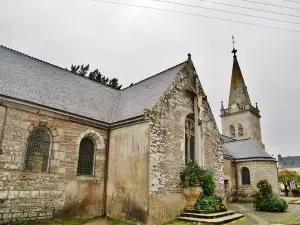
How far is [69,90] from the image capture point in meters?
12.9

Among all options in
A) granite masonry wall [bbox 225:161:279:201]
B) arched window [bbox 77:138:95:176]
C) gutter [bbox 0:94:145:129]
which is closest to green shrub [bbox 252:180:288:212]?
granite masonry wall [bbox 225:161:279:201]

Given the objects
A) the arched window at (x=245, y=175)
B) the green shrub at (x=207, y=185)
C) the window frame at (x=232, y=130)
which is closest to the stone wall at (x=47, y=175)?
the green shrub at (x=207, y=185)

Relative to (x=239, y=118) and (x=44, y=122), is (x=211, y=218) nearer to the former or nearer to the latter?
(x=44, y=122)

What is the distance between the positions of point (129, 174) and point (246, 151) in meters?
15.5

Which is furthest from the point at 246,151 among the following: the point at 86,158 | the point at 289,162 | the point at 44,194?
the point at 289,162

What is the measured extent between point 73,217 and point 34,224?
5.37 ft

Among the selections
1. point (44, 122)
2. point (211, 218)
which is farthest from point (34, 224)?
point (211, 218)

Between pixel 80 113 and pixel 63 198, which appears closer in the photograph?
pixel 63 198

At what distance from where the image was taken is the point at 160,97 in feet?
37.8

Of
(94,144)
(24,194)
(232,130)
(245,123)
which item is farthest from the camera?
(232,130)

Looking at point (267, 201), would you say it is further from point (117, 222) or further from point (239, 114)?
point (239, 114)

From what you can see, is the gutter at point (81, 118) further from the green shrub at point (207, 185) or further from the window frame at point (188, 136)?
the green shrub at point (207, 185)

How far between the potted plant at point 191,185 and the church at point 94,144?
31 centimetres

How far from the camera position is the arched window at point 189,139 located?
12786 mm
